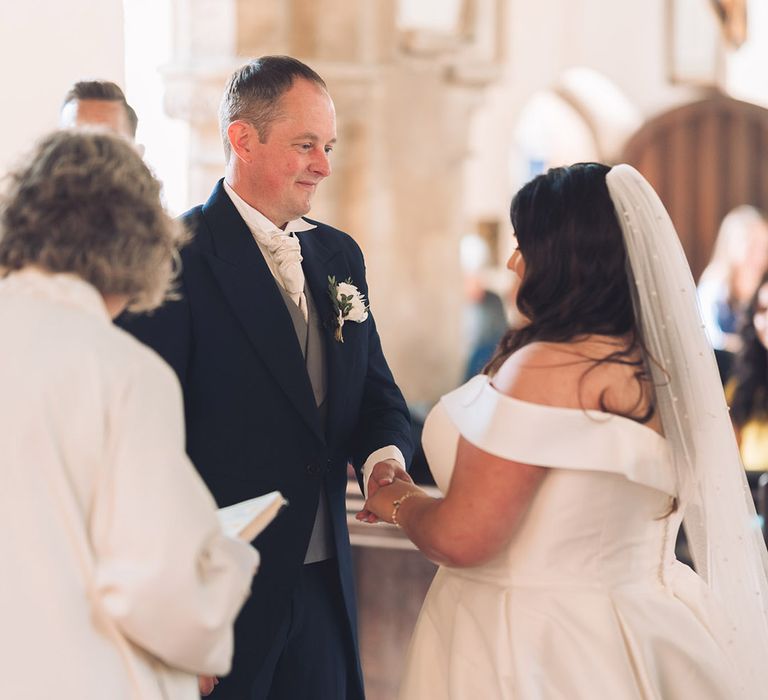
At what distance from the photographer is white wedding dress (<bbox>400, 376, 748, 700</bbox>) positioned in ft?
8.43

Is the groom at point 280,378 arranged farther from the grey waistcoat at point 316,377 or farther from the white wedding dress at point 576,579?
the white wedding dress at point 576,579

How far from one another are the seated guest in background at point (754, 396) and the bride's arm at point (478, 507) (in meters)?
3.52

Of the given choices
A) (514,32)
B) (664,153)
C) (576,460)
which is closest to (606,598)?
(576,460)

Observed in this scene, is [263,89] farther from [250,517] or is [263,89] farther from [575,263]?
[250,517]

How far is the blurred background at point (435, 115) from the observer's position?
14.8ft

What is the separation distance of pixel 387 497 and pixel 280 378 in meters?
0.36

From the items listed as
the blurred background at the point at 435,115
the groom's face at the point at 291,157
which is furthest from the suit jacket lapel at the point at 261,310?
the blurred background at the point at 435,115

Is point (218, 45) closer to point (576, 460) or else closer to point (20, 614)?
point (576, 460)

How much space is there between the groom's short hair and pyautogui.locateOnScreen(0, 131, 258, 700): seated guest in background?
105 cm

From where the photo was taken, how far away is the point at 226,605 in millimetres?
2025

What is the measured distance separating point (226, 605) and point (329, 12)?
19.8 feet

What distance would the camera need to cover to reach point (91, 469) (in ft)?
6.32

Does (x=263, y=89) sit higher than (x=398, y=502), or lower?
higher

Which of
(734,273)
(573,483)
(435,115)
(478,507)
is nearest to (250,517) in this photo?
(478,507)
